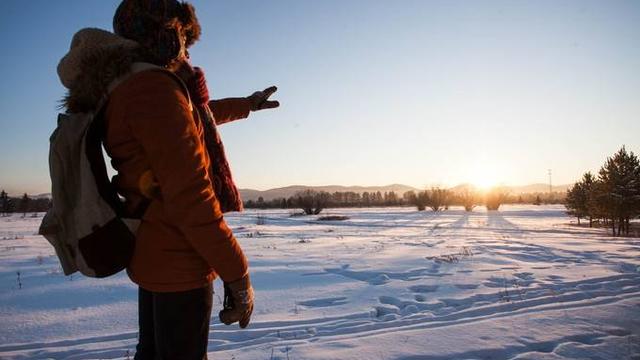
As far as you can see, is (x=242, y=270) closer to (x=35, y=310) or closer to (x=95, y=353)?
(x=95, y=353)

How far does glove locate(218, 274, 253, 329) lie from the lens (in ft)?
4.51

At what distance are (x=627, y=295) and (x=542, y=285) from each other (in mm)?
1017

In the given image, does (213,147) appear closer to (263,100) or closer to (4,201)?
(263,100)

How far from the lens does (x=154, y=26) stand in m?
1.45

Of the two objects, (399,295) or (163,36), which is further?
(399,295)

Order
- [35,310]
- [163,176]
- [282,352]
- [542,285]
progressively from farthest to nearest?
[542,285]
[35,310]
[282,352]
[163,176]

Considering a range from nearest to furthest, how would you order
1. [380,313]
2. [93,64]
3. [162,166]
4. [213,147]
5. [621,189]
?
1. [162,166]
2. [93,64]
3. [213,147]
4. [380,313]
5. [621,189]

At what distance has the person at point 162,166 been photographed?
48.3 inches

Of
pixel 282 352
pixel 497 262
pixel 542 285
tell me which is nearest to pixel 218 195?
pixel 282 352

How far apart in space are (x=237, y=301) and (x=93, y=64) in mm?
1031

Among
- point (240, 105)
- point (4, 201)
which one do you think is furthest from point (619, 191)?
point (4, 201)

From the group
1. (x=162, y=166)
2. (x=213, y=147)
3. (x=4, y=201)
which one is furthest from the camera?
(x=4, y=201)

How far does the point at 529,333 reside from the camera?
3527 mm

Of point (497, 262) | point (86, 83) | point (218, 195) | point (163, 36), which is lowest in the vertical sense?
point (497, 262)
